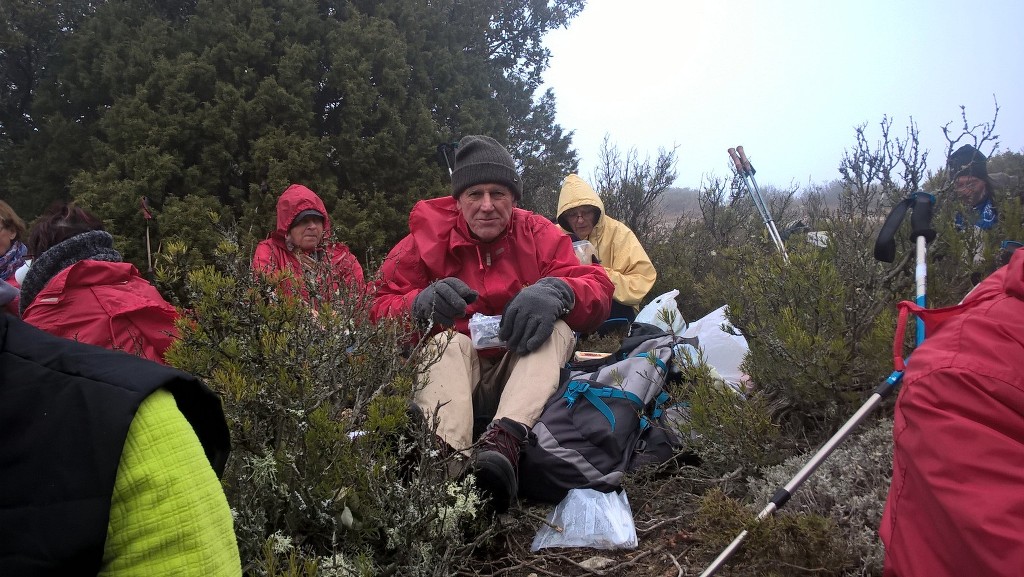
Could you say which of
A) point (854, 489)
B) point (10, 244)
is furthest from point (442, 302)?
point (10, 244)

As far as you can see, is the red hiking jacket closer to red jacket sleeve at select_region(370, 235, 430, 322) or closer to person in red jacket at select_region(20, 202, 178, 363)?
person in red jacket at select_region(20, 202, 178, 363)

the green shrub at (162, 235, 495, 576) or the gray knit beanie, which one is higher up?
the gray knit beanie

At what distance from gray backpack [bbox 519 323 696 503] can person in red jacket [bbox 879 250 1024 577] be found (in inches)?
52.8

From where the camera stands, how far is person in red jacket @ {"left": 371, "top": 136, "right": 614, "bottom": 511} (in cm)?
255

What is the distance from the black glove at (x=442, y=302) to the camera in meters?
2.88

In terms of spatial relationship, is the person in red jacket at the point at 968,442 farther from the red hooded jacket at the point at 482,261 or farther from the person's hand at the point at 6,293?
the red hooded jacket at the point at 482,261

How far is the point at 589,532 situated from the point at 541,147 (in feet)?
33.1

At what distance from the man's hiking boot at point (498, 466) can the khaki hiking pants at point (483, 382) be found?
122 millimetres

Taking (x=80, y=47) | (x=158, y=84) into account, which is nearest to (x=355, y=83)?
(x=158, y=84)

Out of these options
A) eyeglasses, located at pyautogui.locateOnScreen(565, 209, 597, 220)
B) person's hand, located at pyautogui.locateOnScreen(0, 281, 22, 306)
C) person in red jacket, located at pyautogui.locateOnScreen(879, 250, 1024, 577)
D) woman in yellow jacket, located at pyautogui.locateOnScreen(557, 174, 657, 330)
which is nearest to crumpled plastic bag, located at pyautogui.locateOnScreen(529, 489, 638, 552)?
person in red jacket, located at pyautogui.locateOnScreen(879, 250, 1024, 577)

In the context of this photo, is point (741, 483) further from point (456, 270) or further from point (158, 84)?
point (158, 84)

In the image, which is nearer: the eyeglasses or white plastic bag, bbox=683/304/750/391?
white plastic bag, bbox=683/304/750/391

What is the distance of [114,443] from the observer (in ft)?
2.70

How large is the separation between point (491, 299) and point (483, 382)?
472 mm
